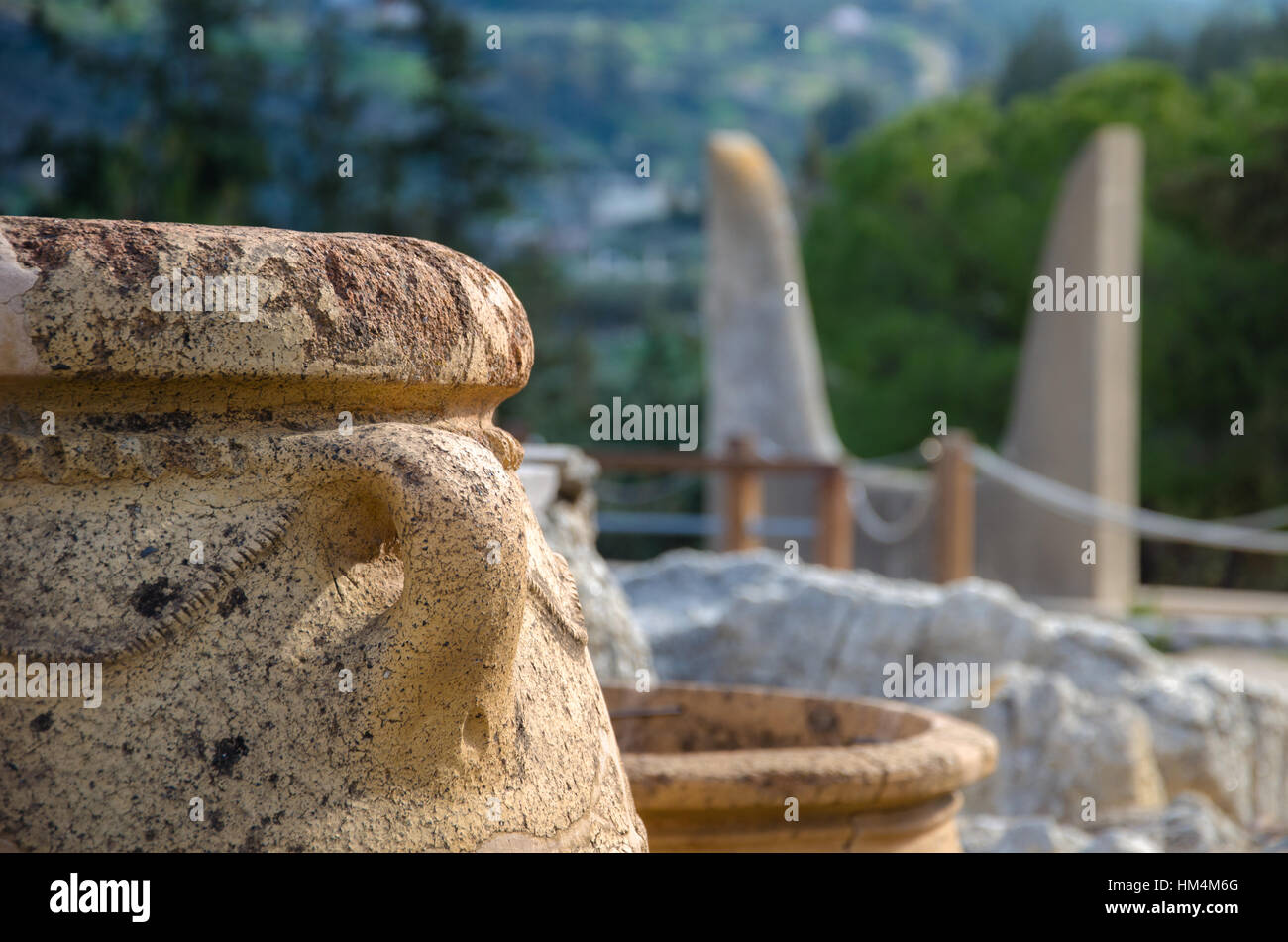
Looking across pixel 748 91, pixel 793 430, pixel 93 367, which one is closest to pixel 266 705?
pixel 93 367

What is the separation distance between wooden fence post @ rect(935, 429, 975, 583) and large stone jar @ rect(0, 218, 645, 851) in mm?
5903

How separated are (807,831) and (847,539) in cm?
459

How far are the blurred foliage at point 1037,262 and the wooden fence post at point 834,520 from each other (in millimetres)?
9234

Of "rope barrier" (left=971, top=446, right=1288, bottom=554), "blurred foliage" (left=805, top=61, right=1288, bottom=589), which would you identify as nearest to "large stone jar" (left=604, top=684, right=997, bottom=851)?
"rope barrier" (left=971, top=446, right=1288, bottom=554)

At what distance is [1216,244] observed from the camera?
56.3ft

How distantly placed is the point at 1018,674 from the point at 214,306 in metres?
3.33

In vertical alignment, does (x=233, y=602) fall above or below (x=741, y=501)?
above

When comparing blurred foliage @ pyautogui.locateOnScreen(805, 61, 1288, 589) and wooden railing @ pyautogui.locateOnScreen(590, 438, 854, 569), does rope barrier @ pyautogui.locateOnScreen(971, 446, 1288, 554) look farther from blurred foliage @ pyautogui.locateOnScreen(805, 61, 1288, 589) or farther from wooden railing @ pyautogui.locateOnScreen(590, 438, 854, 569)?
blurred foliage @ pyautogui.locateOnScreen(805, 61, 1288, 589)

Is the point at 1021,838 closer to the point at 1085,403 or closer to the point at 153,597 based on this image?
the point at 153,597

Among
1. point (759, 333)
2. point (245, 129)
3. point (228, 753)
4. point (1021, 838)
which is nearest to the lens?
point (228, 753)

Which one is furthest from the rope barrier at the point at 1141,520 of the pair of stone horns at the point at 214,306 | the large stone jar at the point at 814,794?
the pair of stone horns at the point at 214,306

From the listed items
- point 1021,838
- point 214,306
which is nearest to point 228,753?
point 214,306

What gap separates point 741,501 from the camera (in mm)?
7262
